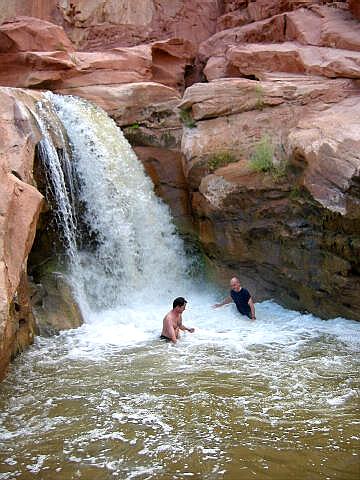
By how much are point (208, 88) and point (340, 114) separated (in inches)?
89.1

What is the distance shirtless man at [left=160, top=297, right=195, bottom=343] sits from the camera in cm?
715

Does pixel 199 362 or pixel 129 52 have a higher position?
pixel 129 52

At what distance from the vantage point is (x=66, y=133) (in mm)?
9492

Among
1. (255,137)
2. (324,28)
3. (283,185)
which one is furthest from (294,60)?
(283,185)


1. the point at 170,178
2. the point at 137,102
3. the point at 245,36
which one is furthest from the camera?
the point at 245,36

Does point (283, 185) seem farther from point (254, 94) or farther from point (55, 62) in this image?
point (55, 62)

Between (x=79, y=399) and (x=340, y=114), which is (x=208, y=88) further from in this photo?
(x=79, y=399)

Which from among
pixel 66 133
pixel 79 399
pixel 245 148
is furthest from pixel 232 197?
pixel 79 399

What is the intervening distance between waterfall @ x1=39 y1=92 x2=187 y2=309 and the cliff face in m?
0.50

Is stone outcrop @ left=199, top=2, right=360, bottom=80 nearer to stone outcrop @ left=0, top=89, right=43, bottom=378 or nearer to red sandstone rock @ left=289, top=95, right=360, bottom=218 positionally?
red sandstone rock @ left=289, top=95, right=360, bottom=218

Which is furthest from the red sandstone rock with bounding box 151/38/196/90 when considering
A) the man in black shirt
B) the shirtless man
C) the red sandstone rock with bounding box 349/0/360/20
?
the shirtless man

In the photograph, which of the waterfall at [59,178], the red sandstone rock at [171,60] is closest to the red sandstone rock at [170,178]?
the waterfall at [59,178]

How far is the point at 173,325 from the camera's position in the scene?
7.26m

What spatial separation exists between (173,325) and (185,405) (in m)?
2.27
